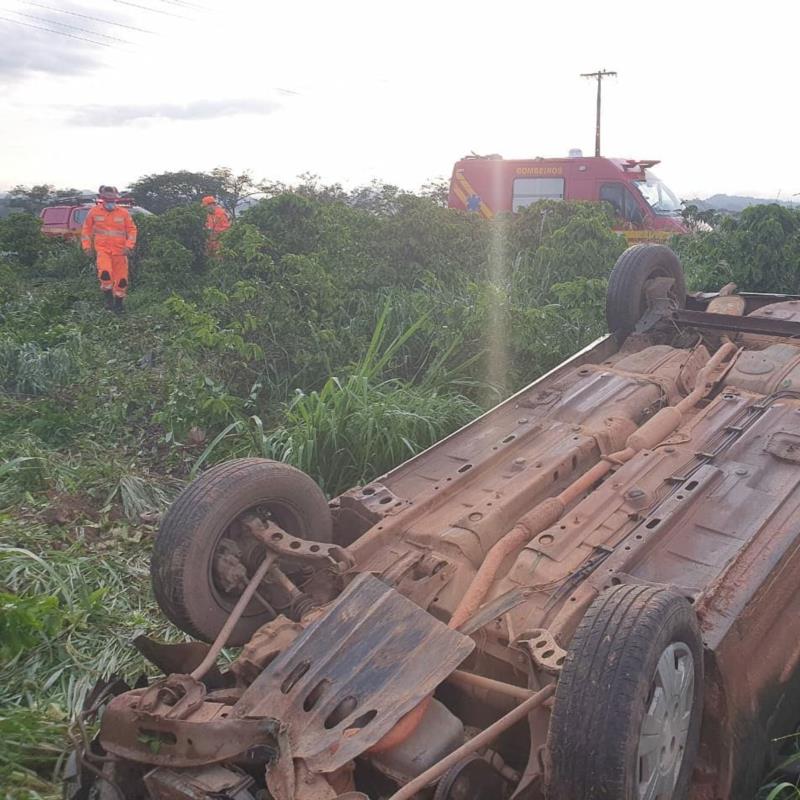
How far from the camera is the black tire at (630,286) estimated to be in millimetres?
5062

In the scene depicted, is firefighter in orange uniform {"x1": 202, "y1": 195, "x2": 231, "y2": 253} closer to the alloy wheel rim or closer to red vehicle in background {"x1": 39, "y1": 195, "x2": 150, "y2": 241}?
red vehicle in background {"x1": 39, "y1": 195, "x2": 150, "y2": 241}

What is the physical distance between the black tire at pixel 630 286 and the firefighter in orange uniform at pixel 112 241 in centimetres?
687

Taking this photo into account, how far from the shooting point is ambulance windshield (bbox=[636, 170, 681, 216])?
13617 mm

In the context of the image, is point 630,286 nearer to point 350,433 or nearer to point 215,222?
point 350,433

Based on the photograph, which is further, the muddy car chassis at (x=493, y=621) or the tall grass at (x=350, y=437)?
the tall grass at (x=350, y=437)

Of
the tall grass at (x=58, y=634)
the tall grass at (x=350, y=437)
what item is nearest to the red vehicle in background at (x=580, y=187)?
the tall grass at (x=350, y=437)

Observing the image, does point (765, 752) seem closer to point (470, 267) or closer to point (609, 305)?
point (609, 305)

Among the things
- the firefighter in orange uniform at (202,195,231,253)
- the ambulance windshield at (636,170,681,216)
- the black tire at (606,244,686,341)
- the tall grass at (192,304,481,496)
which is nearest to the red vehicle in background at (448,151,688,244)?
the ambulance windshield at (636,170,681,216)

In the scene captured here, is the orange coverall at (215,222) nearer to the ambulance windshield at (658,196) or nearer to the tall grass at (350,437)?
the tall grass at (350,437)

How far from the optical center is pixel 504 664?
271 cm

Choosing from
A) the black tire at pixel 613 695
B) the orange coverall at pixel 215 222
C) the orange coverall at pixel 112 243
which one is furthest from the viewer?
the orange coverall at pixel 215 222

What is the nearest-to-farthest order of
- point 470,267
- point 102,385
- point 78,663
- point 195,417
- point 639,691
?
point 639,691 → point 78,663 → point 195,417 → point 102,385 → point 470,267

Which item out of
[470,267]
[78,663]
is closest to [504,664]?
[78,663]

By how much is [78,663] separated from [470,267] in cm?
600
